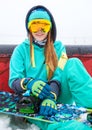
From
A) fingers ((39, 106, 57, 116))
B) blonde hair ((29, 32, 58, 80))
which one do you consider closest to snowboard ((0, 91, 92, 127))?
fingers ((39, 106, 57, 116))

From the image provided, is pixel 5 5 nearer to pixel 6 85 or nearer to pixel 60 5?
pixel 60 5

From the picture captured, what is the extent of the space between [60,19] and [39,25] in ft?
11.7

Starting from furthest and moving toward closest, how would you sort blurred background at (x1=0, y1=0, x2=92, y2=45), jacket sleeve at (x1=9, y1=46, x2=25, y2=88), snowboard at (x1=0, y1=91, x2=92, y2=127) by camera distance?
blurred background at (x1=0, y1=0, x2=92, y2=45), jacket sleeve at (x1=9, y1=46, x2=25, y2=88), snowboard at (x1=0, y1=91, x2=92, y2=127)

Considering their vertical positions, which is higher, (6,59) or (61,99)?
(6,59)

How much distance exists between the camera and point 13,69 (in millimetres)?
1876

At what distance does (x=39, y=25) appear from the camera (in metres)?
1.90

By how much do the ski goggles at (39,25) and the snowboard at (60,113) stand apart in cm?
38

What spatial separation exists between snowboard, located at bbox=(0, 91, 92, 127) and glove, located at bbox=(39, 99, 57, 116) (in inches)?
0.6

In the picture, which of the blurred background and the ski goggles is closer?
the ski goggles

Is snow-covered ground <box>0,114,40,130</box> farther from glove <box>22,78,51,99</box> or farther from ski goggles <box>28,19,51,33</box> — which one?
ski goggles <box>28,19,51,33</box>

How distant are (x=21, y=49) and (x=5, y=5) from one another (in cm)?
358

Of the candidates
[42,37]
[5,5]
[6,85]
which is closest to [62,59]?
[42,37]

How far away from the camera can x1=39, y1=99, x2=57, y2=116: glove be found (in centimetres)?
163

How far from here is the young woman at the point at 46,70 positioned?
1688 millimetres
